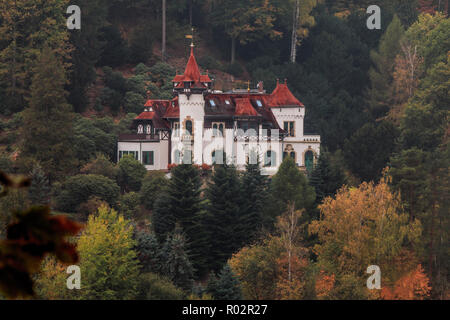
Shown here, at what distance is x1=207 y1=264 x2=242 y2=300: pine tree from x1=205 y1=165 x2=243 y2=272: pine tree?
769 centimetres

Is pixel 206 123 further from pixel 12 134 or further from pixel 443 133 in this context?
pixel 443 133

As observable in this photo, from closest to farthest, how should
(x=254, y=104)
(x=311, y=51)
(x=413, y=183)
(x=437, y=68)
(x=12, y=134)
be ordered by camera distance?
(x=413, y=183)
(x=12, y=134)
(x=254, y=104)
(x=437, y=68)
(x=311, y=51)

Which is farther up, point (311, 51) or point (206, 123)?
point (311, 51)

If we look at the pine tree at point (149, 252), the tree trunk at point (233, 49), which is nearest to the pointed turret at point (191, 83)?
the pine tree at point (149, 252)

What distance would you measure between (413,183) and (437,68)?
829 inches

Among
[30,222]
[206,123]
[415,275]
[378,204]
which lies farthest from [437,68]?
[30,222]

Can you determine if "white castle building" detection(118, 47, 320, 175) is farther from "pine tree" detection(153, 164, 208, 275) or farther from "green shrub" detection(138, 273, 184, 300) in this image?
"green shrub" detection(138, 273, 184, 300)

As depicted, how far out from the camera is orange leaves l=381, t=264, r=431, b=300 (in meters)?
35.4

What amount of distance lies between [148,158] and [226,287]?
2282 centimetres

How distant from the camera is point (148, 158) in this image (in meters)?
55.3

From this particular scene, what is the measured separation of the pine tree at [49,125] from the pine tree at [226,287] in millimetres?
18371

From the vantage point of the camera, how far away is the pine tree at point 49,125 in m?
48.4

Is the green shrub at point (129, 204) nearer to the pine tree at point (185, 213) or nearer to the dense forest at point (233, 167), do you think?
the dense forest at point (233, 167)
